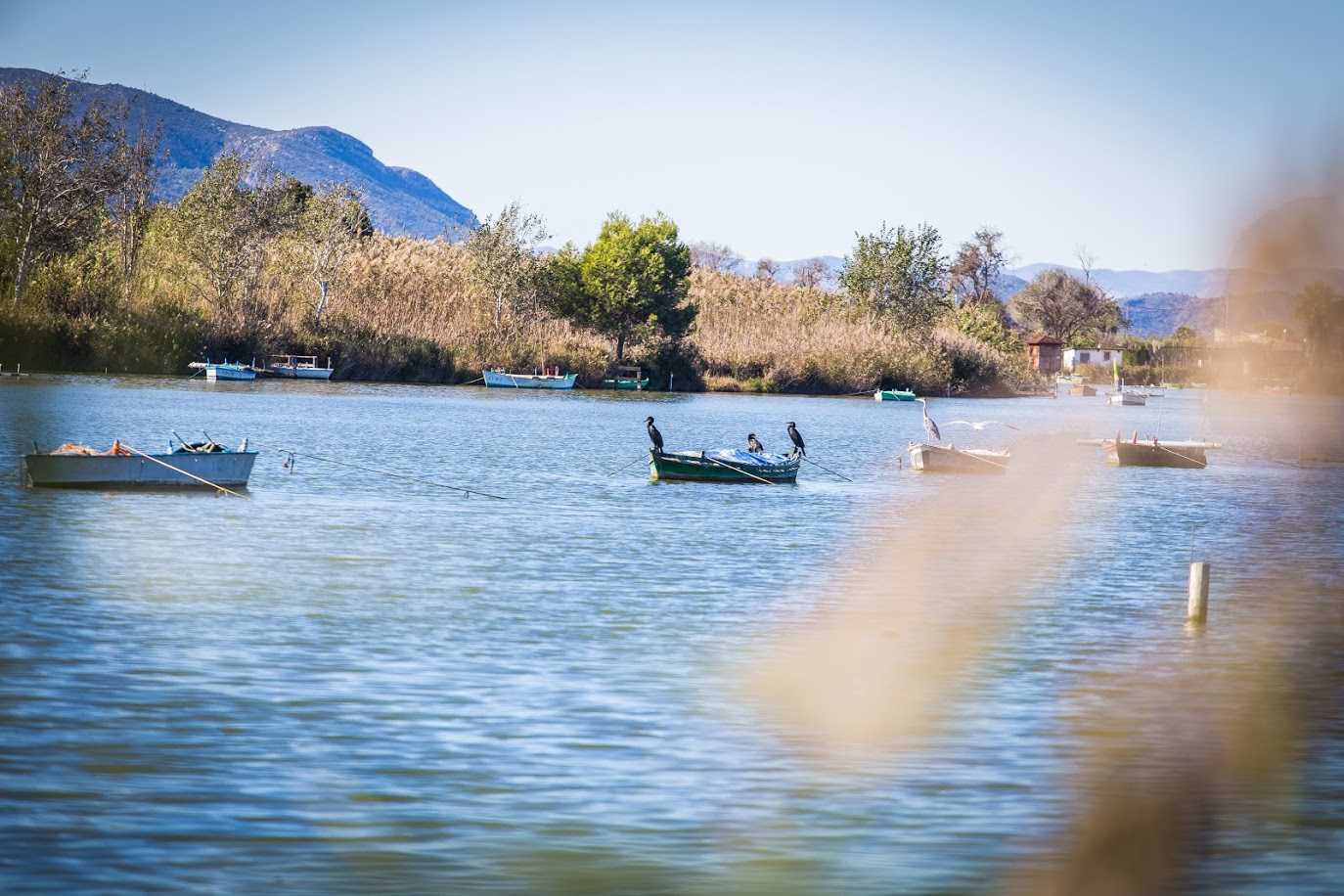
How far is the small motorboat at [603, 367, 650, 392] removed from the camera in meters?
117

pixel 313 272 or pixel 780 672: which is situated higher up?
pixel 313 272

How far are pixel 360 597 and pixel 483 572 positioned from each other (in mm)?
3736

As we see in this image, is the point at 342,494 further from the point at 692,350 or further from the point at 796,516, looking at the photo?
the point at 692,350

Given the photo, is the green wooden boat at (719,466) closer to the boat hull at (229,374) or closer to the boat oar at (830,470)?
the boat oar at (830,470)

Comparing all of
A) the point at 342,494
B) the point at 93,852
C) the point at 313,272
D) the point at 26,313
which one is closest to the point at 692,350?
the point at 313,272

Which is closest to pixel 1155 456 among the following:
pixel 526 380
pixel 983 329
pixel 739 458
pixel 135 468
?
pixel 739 458

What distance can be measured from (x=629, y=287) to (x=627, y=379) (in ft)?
24.4

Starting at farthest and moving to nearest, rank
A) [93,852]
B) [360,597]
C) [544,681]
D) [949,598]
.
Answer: [949,598], [360,597], [544,681], [93,852]

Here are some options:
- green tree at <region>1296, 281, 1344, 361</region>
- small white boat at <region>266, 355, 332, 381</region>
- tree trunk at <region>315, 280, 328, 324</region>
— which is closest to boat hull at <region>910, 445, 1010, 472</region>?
green tree at <region>1296, 281, 1344, 361</region>

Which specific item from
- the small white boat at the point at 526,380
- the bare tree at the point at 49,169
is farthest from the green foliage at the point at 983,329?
the bare tree at the point at 49,169

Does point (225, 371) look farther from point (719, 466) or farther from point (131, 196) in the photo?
point (719, 466)

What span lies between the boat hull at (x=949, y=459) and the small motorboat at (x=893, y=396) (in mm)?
65308

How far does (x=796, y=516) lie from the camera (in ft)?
131

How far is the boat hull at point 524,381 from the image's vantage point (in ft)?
363
